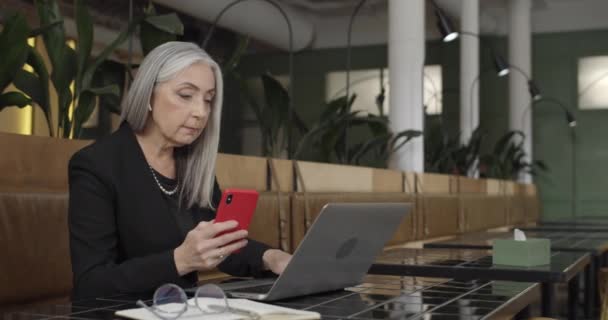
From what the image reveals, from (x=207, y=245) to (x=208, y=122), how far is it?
19.6 inches

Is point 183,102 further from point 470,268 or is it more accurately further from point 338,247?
point 470,268

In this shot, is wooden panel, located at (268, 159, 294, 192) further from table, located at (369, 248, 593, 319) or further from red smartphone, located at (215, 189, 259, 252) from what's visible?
red smartphone, located at (215, 189, 259, 252)

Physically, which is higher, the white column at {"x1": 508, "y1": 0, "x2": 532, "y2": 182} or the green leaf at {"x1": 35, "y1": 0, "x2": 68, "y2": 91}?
the white column at {"x1": 508, "y1": 0, "x2": 532, "y2": 182}

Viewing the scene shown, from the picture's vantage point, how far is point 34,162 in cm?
202


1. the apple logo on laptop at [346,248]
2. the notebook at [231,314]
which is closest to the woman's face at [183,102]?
the apple logo on laptop at [346,248]

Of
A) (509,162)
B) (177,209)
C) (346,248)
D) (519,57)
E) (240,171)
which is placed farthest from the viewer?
(519,57)

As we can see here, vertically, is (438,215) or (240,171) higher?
(240,171)

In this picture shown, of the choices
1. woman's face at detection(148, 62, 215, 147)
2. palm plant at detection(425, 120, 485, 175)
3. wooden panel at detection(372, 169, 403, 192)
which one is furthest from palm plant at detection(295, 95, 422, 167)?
woman's face at detection(148, 62, 215, 147)

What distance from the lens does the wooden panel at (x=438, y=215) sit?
5.14 m

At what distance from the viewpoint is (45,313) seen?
1.25 meters

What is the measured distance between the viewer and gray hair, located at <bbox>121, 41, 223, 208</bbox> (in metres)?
1.70

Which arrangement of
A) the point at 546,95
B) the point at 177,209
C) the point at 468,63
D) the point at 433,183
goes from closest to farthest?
the point at 177,209 → the point at 433,183 → the point at 468,63 → the point at 546,95

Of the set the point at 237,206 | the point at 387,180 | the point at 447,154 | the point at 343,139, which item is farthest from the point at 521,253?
the point at 447,154

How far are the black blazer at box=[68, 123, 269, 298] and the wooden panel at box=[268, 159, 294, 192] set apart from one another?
1.58m
